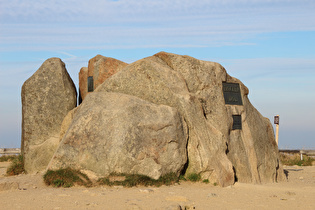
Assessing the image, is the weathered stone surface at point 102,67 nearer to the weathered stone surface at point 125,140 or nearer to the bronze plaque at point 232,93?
the bronze plaque at point 232,93

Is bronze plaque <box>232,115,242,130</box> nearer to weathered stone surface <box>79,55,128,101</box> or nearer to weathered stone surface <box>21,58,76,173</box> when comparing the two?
weathered stone surface <box>79,55,128,101</box>

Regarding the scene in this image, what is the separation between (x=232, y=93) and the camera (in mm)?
12367

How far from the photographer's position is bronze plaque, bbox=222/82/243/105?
40.0 feet

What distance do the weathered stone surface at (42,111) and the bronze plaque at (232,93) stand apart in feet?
15.9

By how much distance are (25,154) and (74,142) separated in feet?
14.1

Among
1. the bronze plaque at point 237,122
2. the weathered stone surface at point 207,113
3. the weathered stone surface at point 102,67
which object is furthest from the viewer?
the weathered stone surface at point 102,67

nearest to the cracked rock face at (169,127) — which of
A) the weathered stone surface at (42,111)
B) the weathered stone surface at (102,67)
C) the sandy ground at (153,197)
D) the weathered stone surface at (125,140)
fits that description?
the weathered stone surface at (125,140)

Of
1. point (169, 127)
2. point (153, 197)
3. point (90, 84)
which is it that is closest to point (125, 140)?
point (169, 127)

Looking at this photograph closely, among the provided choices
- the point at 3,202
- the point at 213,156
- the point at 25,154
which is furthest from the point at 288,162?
the point at 3,202

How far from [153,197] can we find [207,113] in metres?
4.14

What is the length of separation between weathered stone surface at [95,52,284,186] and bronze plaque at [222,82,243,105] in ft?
0.50

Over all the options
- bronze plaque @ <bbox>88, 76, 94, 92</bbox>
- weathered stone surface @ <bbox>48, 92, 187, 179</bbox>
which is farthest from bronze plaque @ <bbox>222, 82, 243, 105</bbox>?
bronze plaque @ <bbox>88, 76, 94, 92</bbox>

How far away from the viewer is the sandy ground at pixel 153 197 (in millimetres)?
7012

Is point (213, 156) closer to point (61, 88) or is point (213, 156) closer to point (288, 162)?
point (61, 88)
